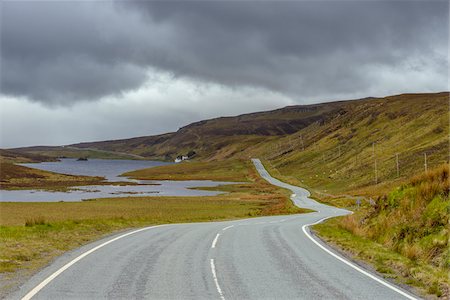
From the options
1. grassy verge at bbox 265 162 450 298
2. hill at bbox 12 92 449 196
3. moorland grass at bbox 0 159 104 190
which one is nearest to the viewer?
grassy verge at bbox 265 162 450 298

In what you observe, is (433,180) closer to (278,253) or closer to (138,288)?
(278,253)

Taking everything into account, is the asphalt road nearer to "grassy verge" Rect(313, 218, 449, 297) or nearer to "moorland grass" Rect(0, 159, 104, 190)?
"grassy verge" Rect(313, 218, 449, 297)

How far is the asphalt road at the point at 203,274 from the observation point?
1020 centimetres

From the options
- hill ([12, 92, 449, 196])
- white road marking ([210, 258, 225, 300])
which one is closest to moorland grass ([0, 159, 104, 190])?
hill ([12, 92, 449, 196])

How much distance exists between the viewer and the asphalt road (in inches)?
402

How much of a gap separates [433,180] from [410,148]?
320 feet

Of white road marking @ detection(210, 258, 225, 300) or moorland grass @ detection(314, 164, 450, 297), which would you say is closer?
white road marking @ detection(210, 258, 225, 300)

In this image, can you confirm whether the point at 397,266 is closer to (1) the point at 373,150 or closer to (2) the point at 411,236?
(2) the point at 411,236

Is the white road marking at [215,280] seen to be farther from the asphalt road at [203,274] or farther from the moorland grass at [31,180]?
the moorland grass at [31,180]

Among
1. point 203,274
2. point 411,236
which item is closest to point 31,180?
point 411,236

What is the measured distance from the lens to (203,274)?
12258 mm

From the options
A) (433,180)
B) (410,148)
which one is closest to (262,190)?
(410,148)

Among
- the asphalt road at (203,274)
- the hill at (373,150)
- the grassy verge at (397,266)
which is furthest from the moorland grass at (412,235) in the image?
the hill at (373,150)

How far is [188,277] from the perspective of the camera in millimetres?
11805
